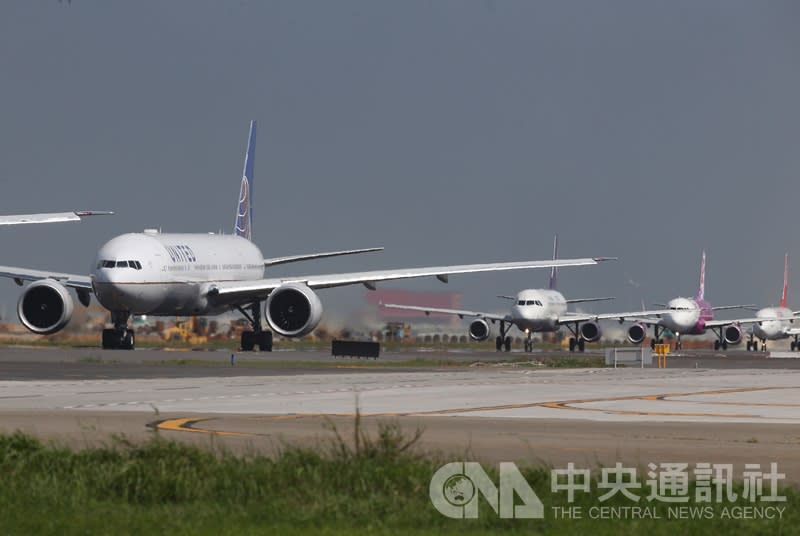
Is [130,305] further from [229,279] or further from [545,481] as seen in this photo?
[545,481]

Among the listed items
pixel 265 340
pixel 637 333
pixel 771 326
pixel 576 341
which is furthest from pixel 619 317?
pixel 265 340

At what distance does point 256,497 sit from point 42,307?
49.8m

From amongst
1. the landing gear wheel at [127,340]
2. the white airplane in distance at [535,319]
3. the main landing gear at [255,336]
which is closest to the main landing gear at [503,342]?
the white airplane in distance at [535,319]

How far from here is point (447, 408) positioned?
29609mm

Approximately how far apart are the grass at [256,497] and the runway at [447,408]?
1904 mm

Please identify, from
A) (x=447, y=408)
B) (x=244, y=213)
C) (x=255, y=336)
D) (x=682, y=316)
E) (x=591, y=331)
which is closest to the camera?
(x=447, y=408)

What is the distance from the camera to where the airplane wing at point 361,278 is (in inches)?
2566

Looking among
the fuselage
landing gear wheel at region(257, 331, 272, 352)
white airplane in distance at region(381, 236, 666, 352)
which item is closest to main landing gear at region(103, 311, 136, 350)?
landing gear wheel at region(257, 331, 272, 352)

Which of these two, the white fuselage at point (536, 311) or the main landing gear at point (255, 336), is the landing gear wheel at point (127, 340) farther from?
the white fuselage at point (536, 311)

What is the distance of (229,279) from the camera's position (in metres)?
68.9

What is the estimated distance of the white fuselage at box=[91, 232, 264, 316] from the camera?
198 ft

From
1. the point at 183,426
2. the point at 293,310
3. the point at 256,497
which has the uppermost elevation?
the point at 293,310

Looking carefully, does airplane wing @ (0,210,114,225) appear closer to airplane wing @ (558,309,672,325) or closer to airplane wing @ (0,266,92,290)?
airplane wing @ (0,266,92,290)

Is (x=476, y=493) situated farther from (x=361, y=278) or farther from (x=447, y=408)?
(x=361, y=278)
